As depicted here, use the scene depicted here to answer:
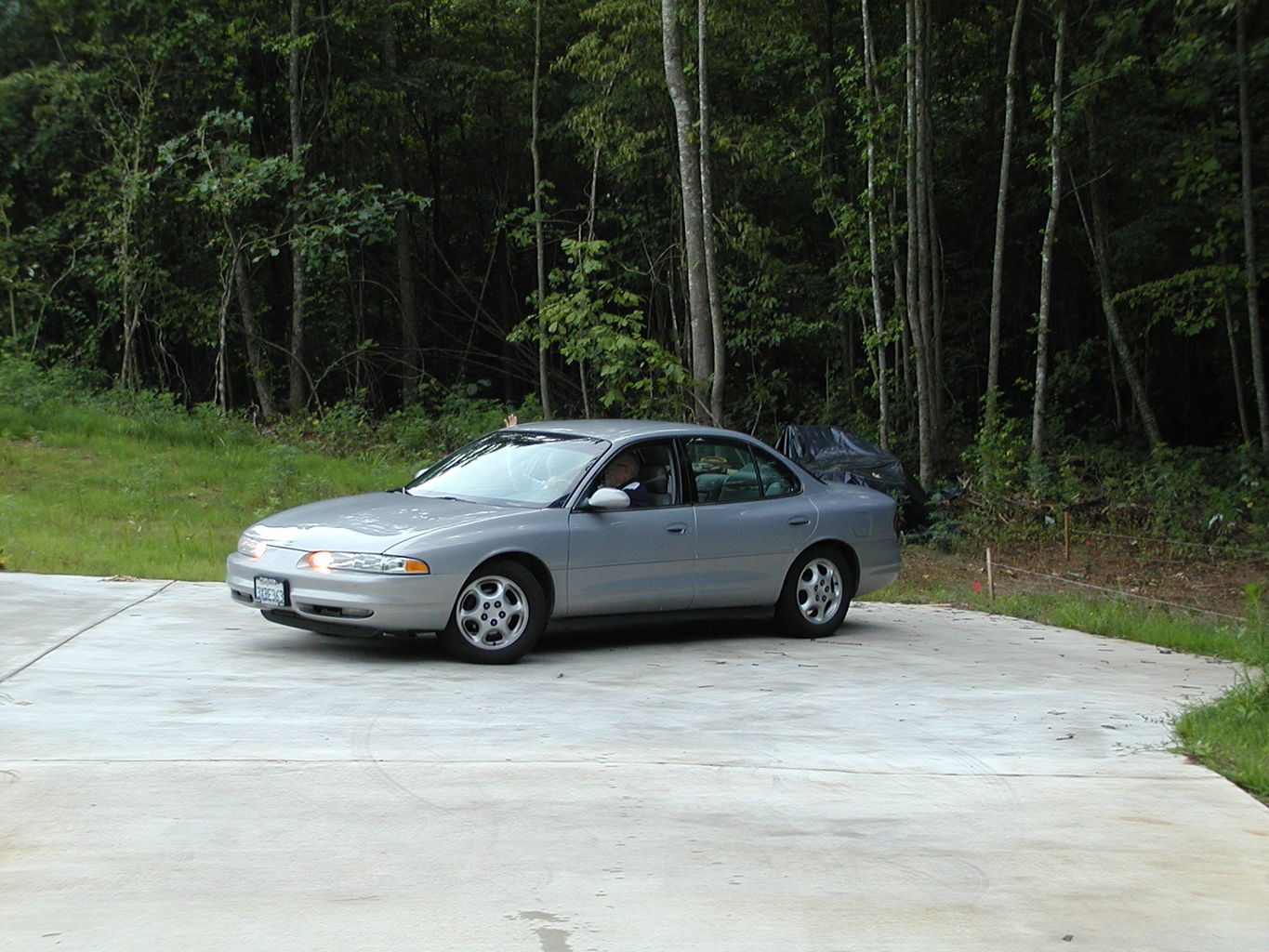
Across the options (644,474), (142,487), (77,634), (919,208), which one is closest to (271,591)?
(77,634)

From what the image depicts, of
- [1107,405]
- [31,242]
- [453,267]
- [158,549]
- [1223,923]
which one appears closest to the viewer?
[1223,923]

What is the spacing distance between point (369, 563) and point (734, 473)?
122 inches

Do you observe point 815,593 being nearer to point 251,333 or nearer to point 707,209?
point 707,209

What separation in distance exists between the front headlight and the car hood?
5cm

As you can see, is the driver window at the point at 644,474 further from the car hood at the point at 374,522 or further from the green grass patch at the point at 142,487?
the green grass patch at the point at 142,487

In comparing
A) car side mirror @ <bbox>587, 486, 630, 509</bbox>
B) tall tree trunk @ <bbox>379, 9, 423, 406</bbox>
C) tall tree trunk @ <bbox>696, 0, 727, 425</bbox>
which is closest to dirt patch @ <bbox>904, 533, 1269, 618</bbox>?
tall tree trunk @ <bbox>696, 0, 727, 425</bbox>

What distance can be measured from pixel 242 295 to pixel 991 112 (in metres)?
16.0

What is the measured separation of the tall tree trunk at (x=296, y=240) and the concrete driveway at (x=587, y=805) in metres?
19.2

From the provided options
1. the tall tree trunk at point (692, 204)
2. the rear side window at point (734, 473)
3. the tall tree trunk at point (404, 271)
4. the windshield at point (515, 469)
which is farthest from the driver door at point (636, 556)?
the tall tree trunk at point (404, 271)

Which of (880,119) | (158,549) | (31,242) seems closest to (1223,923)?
(158,549)

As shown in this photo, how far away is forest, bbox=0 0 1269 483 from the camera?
2322 centimetres

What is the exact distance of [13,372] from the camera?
73.2ft

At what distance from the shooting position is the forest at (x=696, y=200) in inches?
914

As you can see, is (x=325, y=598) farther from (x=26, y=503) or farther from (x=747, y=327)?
(x=747, y=327)
